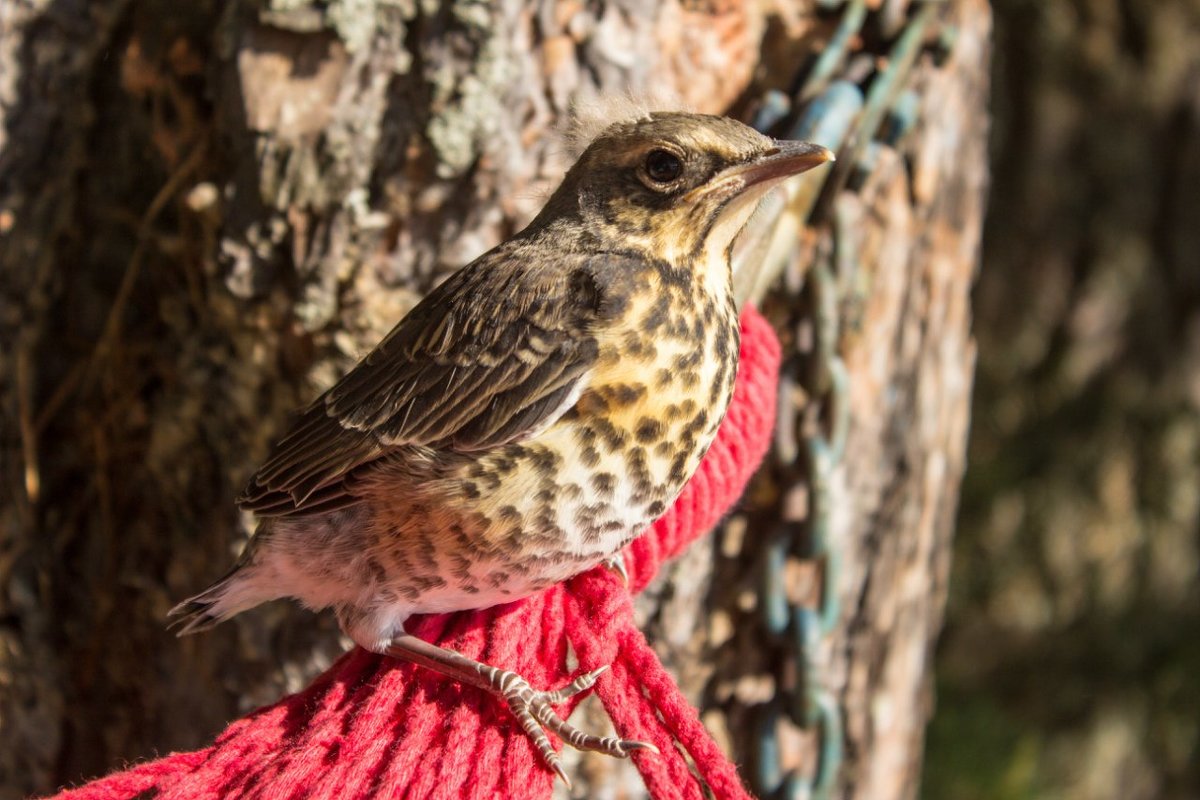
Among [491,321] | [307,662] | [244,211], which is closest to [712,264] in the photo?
[491,321]

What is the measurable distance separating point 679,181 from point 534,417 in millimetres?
426

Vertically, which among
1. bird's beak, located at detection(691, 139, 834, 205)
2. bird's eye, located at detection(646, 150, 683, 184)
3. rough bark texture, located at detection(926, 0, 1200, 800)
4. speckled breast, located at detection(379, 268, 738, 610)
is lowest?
rough bark texture, located at detection(926, 0, 1200, 800)

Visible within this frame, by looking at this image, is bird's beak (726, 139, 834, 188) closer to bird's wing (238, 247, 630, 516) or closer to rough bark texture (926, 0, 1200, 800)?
bird's wing (238, 247, 630, 516)

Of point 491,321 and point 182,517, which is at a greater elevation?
point 491,321

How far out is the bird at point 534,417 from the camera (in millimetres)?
1755

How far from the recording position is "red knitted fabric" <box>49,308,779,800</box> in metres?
1.60

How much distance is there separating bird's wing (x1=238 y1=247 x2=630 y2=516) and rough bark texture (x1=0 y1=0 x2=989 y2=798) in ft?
0.92

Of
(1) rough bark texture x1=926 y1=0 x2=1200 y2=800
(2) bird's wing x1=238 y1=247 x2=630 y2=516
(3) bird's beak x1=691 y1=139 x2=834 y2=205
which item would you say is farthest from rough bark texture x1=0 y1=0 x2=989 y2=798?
(1) rough bark texture x1=926 y1=0 x2=1200 y2=800

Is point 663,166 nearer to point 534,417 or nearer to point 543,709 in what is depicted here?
point 534,417

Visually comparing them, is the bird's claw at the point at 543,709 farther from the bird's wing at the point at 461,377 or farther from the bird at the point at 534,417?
the bird's wing at the point at 461,377

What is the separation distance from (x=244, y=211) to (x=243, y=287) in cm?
13

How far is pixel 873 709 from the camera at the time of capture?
9.06ft

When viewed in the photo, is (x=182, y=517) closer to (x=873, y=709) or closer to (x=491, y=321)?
(x=491, y=321)

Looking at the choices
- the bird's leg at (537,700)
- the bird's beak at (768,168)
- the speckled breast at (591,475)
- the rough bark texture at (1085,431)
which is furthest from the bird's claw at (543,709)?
the rough bark texture at (1085,431)
